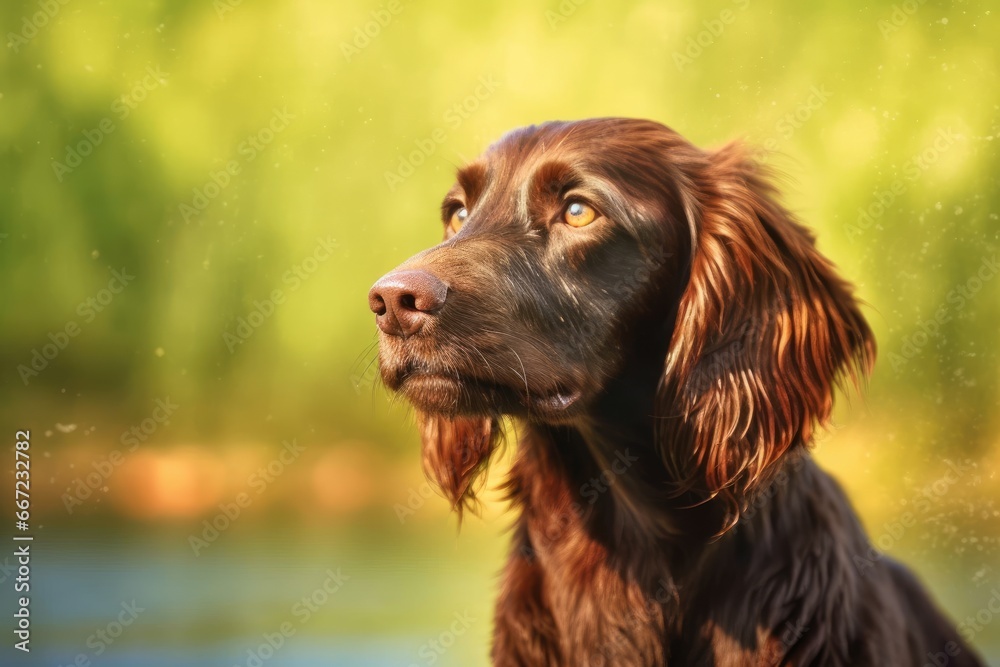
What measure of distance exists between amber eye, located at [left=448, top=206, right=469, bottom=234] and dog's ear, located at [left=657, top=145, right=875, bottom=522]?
24.7 inches

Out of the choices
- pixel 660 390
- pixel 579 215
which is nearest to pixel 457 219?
pixel 579 215

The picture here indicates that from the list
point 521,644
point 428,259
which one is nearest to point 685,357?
point 428,259

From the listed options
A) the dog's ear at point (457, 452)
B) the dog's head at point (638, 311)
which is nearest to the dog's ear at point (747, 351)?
the dog's head at point (638, 311)

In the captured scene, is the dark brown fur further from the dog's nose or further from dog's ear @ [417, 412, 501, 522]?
dog's ear @ [417, 412, 501, 522]

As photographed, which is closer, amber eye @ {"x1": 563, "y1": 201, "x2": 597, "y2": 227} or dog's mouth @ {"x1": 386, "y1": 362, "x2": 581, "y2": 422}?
dog's mouth @ {"x1": 386, "y1": 362, "x2": 581, "y2": 422}

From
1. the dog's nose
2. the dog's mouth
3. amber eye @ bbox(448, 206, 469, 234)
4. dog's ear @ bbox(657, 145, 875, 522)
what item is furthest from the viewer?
amber eye @ bbox(448, 206, 469, 234)

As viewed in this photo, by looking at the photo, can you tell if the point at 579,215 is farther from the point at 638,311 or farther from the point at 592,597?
the point at 592,597

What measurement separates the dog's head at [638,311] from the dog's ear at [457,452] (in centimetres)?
40

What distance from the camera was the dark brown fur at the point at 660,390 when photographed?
8.05ft

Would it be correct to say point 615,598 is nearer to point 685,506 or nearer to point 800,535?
point 685,506

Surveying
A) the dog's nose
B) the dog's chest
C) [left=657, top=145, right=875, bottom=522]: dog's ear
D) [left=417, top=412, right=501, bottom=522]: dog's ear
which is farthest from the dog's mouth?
[left=417, top=412, right=501, bottom=522]: dog's ear

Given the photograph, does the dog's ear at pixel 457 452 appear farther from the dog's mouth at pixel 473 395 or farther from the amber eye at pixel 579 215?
the amber eye at pixel 579 215

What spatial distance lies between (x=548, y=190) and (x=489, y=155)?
0.27 metres

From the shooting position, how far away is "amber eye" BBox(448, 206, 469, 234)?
114 inches
